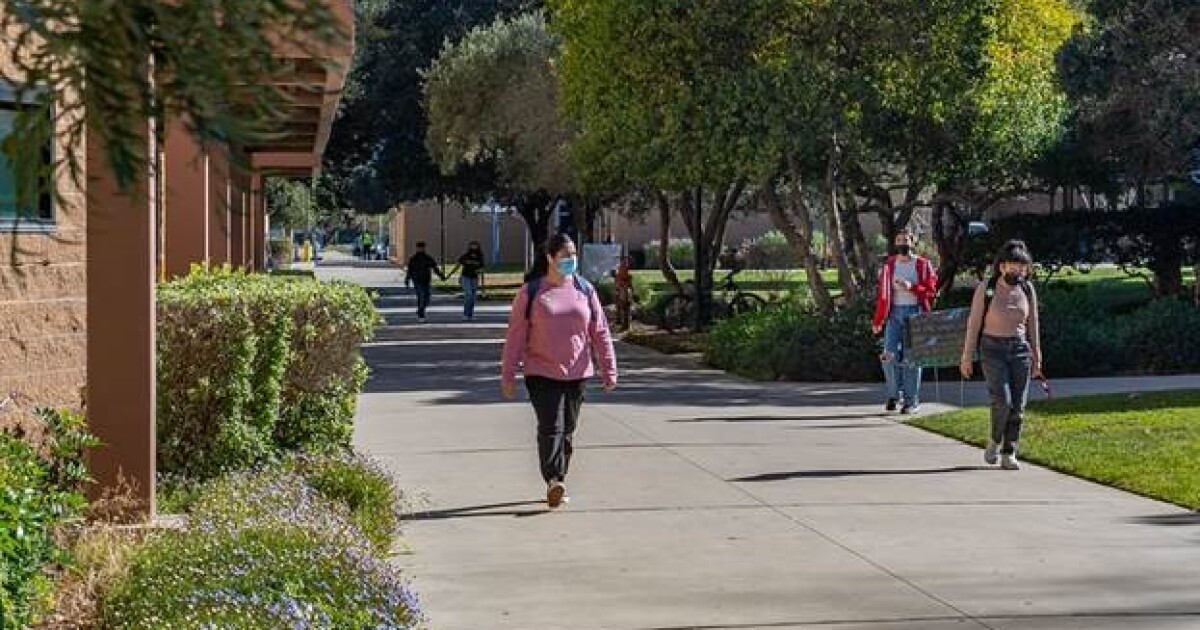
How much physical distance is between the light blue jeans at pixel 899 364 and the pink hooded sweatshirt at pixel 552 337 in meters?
6.17

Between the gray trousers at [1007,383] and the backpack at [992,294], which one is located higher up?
the backpack at [992,294]

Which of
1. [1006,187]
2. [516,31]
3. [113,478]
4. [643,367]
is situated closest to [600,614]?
[113,478]

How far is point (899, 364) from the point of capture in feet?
58.7

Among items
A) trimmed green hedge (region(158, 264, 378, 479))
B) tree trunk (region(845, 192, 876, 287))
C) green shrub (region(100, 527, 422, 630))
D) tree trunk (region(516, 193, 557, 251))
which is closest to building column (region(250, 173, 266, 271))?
tree trunk (region(845, 192, 876, 287))

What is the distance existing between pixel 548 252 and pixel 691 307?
20908 millimetres

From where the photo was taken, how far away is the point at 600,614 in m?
8.58

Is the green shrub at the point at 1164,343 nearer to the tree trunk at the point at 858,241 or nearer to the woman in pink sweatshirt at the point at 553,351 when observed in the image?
the tree trunk at the point at 858,241

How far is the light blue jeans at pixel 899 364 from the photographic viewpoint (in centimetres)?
1777

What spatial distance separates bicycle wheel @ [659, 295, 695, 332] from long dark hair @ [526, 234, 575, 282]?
20.2 meters

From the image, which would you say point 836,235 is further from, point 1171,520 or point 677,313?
point 1171,520

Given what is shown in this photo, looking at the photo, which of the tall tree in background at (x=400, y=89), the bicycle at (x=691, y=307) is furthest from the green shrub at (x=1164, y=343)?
the tall tree in background at (x=400, y=89)

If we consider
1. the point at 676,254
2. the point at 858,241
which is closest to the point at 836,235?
the point at 858,241

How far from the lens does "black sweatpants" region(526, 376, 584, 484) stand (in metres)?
11.9

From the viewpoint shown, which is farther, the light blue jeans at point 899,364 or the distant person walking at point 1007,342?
the light blue jeans at point 899,364
